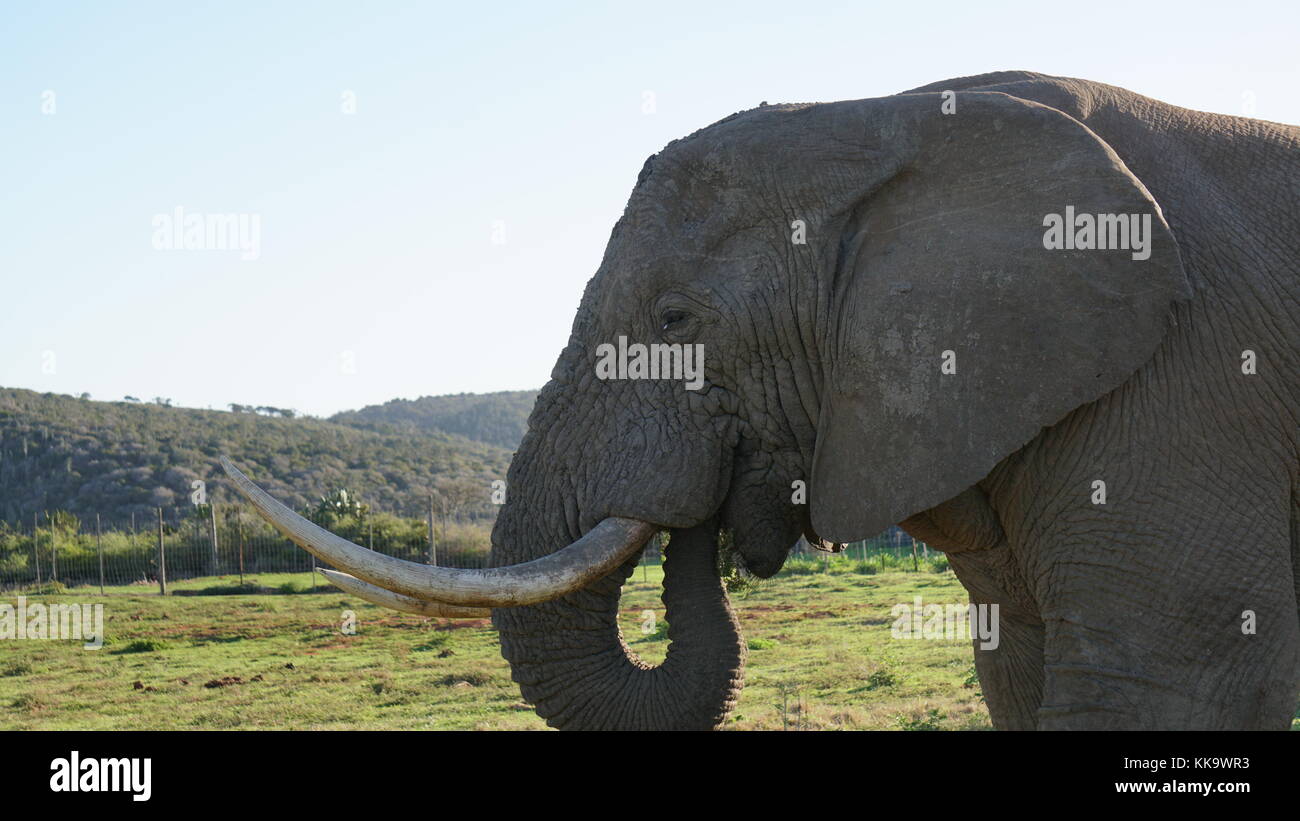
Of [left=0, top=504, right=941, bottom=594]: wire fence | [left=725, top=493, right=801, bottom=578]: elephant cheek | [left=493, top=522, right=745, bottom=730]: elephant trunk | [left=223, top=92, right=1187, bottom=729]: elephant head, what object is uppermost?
[left=223, top=92, right=1187, bottom=729]: elephant head

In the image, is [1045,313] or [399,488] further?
[399,488]

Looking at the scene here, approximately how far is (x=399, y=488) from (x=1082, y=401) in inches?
2726

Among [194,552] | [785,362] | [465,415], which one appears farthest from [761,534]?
[465,415]

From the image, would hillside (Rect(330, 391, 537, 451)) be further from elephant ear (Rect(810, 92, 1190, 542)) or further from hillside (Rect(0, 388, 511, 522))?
elephant ear (Rect(810, 92, 1190, 542))

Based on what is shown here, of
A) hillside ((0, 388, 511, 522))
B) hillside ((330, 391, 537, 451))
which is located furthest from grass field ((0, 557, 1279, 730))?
hillside ((330, 391, 537, 451))

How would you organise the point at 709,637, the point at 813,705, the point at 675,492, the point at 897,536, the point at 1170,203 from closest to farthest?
the point at 1170,203 → the point at 675,492 → the point at 709,637 → the point at 813,705 → the point at 897,536

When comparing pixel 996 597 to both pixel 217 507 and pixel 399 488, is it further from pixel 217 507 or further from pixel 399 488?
pixel 399 488

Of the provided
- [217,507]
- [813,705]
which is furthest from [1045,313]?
[217,507]

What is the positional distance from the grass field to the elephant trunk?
17.7 feet

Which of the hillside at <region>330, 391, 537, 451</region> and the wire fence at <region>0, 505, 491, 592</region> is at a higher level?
the hillside at <region>330, 391, 537, 451</region>

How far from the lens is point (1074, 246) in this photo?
426 cm

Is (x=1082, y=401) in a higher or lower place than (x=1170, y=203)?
lower

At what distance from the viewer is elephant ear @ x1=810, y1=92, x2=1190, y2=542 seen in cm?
419

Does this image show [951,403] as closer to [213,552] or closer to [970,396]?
[970,396]
